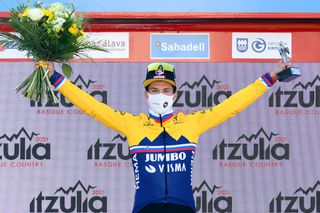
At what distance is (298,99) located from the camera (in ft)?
16.9

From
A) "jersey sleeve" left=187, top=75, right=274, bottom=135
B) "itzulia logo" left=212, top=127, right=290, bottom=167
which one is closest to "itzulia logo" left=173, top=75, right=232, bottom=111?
"itzulia logo" left=212, top=127, right=290, bottom=167

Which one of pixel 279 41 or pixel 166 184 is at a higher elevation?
pixel 279 41

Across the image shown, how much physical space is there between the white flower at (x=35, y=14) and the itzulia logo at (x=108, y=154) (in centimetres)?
180

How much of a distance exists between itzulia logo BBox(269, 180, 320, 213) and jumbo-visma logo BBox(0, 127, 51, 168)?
2.01 meters

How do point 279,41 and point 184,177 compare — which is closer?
point 184,177

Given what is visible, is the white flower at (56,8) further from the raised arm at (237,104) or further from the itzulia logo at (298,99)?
the itzulia logo at (298,99)

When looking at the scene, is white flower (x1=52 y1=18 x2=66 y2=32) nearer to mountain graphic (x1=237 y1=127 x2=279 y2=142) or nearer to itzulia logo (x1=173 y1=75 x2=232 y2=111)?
itzulia logo (x1=173 y1=75 x2=232 y2=111)

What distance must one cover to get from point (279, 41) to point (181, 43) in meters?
0.86

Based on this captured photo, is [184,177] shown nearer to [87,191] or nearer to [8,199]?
[87,191]

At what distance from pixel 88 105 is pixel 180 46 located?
1.76 metres

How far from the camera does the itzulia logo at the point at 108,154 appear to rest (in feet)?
16.7

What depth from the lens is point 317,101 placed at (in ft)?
16.9

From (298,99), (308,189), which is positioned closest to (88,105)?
(298,99)

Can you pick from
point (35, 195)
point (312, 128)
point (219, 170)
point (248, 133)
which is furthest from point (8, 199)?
point (312, 128)
